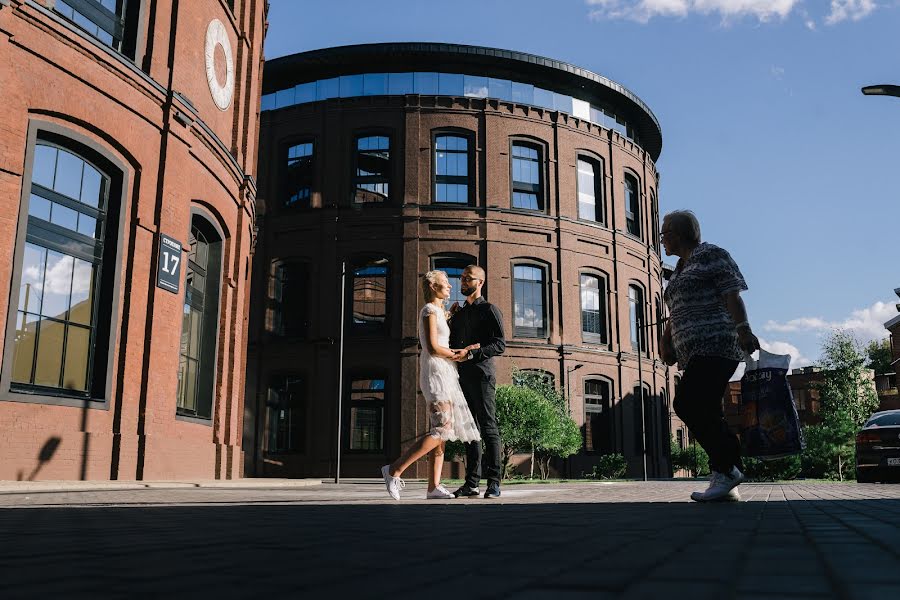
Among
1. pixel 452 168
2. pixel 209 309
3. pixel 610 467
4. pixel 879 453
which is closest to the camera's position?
pixel 879 453

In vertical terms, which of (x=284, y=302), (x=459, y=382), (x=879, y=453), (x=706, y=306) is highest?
(x=284, y=302)

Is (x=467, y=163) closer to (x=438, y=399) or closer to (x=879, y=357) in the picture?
(x=438, y=399)

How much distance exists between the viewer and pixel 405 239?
1155 inches

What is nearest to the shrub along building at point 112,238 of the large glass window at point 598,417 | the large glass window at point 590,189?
the large glass window at point 598,417

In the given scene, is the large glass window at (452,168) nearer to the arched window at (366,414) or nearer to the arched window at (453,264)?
the arched window at (453,264)

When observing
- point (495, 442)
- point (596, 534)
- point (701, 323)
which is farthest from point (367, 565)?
point (495, 442)

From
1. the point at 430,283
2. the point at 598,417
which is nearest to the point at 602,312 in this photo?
the point at 598,417

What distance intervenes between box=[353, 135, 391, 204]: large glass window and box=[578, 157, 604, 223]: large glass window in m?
7.91

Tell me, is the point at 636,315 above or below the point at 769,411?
above

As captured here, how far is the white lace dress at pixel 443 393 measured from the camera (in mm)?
6637

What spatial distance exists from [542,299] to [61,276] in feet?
69.4

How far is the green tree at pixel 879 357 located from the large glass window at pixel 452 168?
46822mm

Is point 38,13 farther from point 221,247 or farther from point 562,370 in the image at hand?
point 562,370

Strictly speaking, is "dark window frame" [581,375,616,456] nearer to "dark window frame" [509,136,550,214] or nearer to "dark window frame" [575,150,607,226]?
"dark window frame" [575,150,607,226]
